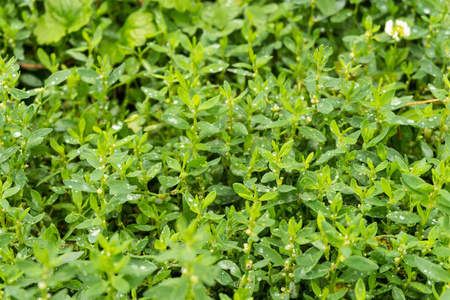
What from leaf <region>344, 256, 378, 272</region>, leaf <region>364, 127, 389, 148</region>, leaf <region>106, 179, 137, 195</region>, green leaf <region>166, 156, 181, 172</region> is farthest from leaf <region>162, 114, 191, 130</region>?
leaf <region>344, 256, 378, 272</region>

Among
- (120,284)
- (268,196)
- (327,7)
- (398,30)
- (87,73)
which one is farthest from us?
(327,7)

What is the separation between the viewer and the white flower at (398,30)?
9.31ft

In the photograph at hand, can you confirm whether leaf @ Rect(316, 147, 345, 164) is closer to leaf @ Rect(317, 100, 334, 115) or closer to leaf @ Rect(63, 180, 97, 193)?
leaf @ Rect(317, 100, 334, 115)

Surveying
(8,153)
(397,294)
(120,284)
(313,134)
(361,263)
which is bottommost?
(397,294)

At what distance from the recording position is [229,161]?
7.93 feet

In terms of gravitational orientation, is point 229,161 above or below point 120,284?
below

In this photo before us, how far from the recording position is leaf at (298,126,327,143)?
2246mm

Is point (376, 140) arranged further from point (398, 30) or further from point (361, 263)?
point (398, 30)

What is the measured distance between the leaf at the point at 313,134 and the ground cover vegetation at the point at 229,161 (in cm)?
1

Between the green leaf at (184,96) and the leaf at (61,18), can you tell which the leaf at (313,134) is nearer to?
the green leaf at (184,96)

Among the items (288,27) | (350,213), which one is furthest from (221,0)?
(350,213)

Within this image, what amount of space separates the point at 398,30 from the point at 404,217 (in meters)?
1.30

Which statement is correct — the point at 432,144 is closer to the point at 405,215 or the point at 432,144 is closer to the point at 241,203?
the point at 405,215

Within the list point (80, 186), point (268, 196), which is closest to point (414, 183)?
point (268, 196)
